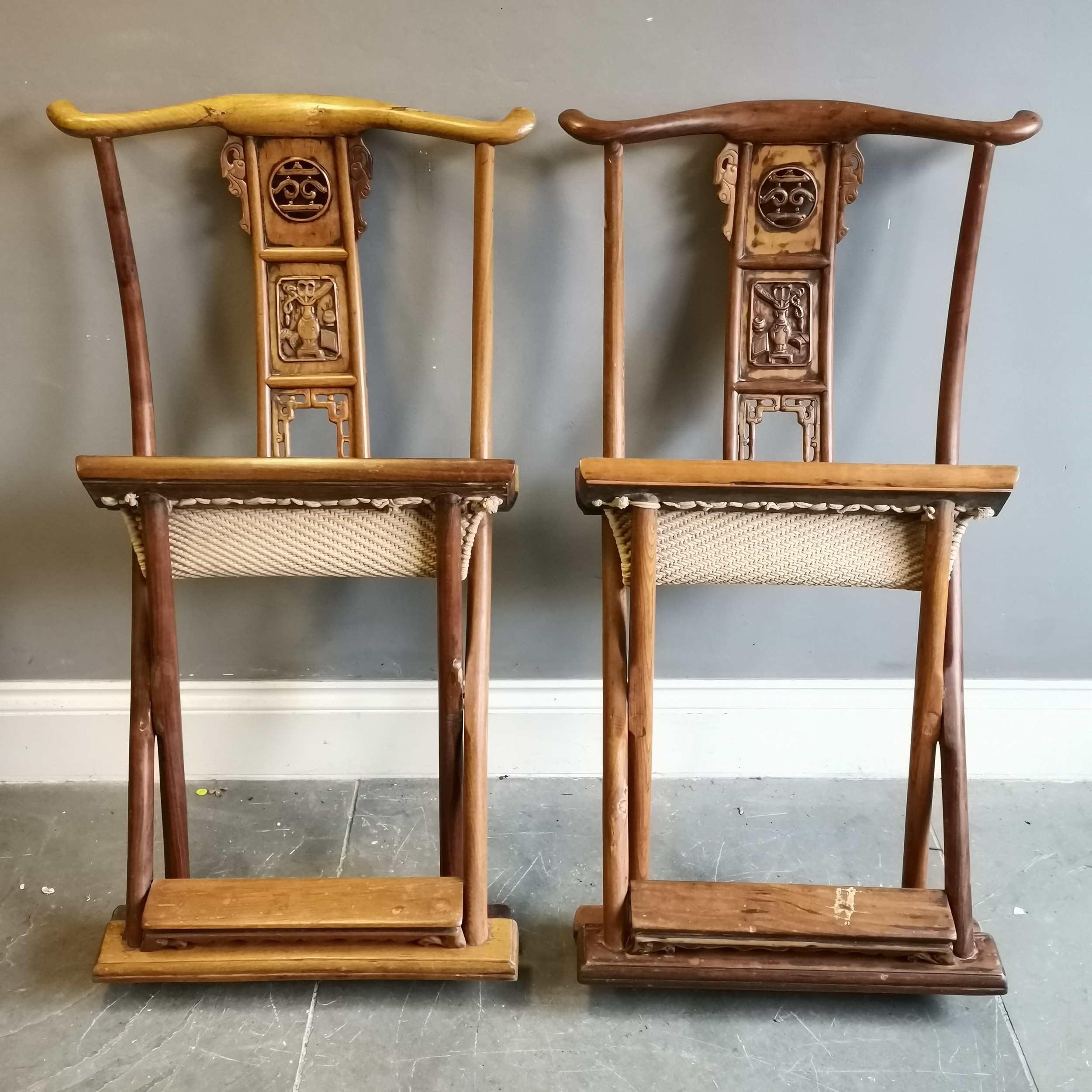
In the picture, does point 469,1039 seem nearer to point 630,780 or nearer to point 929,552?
point 630,780

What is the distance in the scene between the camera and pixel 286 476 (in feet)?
3.61

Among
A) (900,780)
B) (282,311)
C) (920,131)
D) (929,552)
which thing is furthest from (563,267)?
(900,780)

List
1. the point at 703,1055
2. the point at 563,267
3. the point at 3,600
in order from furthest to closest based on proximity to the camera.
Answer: the point at 3,600 < the point at 563,267 < the point at 703,1055

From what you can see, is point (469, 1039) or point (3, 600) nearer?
point (469, 1039)

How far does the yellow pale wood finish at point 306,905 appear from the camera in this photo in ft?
3.66

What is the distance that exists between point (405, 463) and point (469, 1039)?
723mm

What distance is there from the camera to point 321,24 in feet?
4.21

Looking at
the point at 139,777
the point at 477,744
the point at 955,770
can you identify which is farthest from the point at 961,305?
the point at 139,777

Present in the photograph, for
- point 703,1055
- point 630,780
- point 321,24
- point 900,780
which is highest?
point 321,24

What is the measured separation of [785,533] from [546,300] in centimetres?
55

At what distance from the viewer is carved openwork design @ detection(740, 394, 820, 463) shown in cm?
130

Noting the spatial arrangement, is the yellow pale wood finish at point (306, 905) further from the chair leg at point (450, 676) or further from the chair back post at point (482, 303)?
the chair back post at point (482, 303)

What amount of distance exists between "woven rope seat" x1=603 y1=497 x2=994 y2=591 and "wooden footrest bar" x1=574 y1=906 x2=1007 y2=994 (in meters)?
0.48

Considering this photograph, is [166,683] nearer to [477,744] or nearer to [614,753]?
[477,744]
